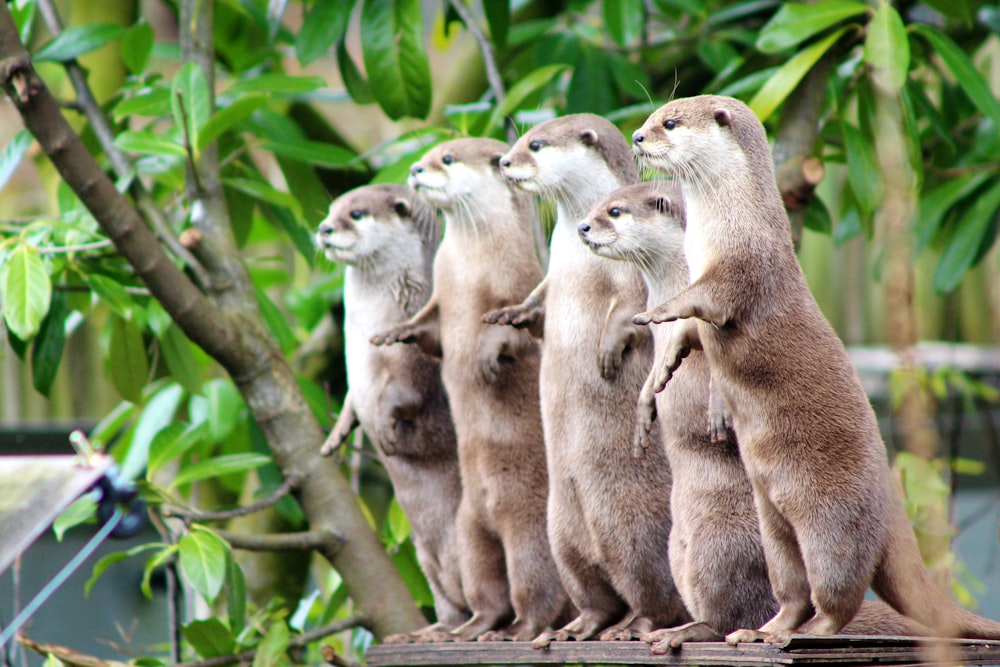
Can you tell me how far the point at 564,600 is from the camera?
2.30m

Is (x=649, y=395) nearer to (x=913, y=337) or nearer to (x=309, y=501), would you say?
(x=913, y=337)

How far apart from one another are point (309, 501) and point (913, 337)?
249cm

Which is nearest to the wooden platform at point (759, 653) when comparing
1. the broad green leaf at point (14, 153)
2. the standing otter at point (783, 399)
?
the standing otter at point (783, 399)

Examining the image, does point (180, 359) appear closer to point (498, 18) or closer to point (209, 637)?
point (209, 637)

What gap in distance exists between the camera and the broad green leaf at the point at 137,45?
11.1 feet

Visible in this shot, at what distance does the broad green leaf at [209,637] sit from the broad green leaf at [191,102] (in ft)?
4.03

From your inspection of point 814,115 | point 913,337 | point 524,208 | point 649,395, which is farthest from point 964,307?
point 913,337

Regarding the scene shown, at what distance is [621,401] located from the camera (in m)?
2.09

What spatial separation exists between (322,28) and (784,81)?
142cm

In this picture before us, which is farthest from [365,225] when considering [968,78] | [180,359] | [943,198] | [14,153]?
[943,198]

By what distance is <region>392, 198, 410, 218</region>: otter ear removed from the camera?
2.62 meters

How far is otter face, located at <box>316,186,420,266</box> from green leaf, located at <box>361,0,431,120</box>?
0.63 m

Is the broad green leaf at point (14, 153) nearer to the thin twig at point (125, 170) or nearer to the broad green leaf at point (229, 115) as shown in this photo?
the thin twig at point (125, 170)

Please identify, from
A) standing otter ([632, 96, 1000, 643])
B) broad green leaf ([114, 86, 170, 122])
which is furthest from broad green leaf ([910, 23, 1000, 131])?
broad green leaf ([114, 86, 170, 122])
